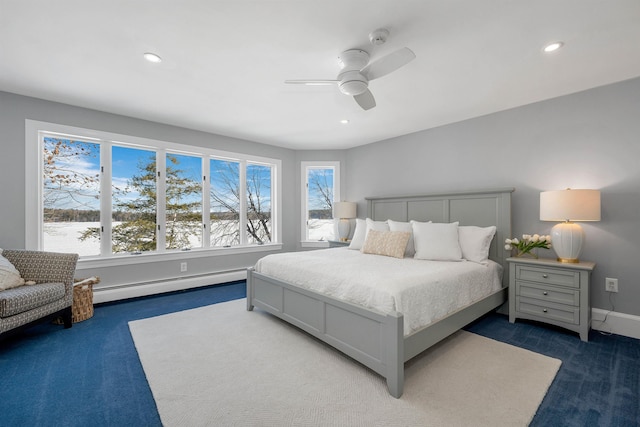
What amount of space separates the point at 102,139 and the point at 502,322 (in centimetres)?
548

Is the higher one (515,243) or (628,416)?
(515,243)

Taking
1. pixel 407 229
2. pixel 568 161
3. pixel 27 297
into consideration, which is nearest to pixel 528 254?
pixel 568 161

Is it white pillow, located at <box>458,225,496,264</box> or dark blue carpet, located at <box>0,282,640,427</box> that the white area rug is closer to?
dark blue carpet, located at <box>0,282,640,427</box>

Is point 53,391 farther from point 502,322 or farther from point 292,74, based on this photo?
point 502,322

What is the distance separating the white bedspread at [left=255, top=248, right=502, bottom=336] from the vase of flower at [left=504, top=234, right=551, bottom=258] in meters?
0.30

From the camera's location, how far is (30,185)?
126 inches

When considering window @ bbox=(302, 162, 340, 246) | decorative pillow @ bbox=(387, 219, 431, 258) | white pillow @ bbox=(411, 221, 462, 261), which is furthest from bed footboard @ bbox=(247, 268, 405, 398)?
window @ bbox=(302, 162, 340, 246)

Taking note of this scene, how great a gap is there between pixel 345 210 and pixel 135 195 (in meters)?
3.39

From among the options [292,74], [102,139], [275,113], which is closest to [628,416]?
[292,74]

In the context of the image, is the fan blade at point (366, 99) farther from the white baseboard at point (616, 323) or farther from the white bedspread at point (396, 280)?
the white baseboard at point (616, 323)

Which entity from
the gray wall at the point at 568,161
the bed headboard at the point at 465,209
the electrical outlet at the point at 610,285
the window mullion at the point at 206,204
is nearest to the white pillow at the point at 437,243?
the bed headboard at the point at 465,209

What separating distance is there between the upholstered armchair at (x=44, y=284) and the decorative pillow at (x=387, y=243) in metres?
3.34

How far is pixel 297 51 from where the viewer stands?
2260 mm

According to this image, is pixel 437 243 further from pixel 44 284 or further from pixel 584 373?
pixel 44 284
